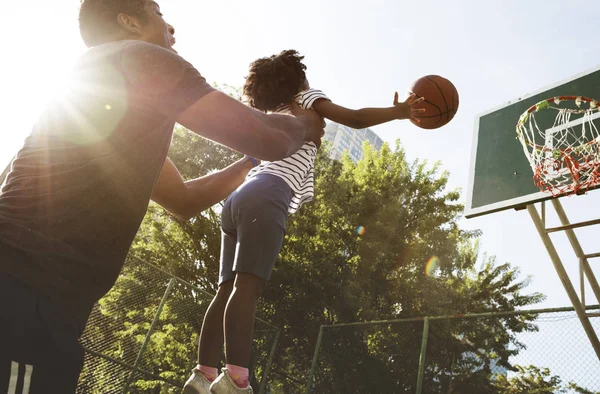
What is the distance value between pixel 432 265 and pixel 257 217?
46.8 feet

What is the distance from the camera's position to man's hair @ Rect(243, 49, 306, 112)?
8.69 ft

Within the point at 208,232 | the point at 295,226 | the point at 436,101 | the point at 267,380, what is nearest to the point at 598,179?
the point at 436,101

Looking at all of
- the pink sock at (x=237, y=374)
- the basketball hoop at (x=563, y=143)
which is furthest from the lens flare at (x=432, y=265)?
the pink sock at (x=237, y=374)

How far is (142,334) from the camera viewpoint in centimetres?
788

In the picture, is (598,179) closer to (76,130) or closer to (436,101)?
(436,101)

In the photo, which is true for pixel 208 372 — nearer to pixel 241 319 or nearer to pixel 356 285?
pixel 241 319

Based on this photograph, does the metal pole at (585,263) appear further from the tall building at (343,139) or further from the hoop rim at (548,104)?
the tall building at (343,139)

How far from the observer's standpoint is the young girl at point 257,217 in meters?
2.04

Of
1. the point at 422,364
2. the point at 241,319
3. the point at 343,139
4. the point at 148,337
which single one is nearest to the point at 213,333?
the point at 241,319

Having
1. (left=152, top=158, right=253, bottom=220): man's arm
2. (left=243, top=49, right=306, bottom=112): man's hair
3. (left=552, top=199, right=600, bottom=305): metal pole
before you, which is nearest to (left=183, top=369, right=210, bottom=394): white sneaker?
(left=152, top=158, right=253, bottom=220): man's arm

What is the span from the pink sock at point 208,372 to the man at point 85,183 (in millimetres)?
1307

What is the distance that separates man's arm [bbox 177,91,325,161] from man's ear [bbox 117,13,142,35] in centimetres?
41

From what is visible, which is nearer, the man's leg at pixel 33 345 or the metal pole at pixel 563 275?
the man's leg at pixel 33 345

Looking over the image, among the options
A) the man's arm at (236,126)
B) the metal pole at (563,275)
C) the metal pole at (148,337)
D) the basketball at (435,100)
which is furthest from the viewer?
the metal pole at (148,337)
